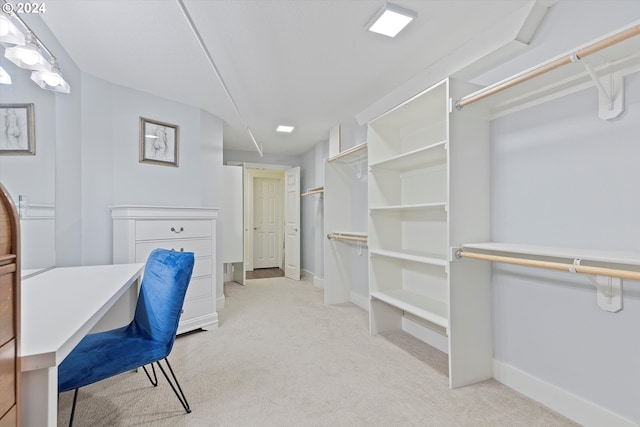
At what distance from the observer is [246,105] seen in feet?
10.8

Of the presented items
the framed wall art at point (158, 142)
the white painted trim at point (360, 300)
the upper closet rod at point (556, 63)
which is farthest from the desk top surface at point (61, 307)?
the white painted trim at point (360, 300)

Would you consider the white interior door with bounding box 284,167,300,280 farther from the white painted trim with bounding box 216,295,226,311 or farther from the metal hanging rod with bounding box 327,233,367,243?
the white painted trim with bounding box 216,295,226,311

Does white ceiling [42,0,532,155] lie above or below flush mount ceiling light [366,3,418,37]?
above

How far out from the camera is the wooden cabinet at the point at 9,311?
67 centimetres

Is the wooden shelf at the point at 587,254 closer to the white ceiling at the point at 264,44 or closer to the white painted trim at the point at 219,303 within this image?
the white ceiling at the point at 264,44

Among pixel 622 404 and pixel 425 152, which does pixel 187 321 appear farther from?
pixel 622 404

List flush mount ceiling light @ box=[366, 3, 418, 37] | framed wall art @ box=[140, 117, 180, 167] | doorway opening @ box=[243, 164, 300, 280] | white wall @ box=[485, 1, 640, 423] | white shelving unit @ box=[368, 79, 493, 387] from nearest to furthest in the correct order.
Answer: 1. white wall @ box=[485, 1, 640, 423]
2. flush mount ceiling light @ box=[366, 3, 418, 37]
3. white shelving unit @ box=[368, 79, 493, 387]
4. framed wall art @ box=[140, 117, 180, 167]
5. doorway opening @ box=[243, 164, 300, 280]

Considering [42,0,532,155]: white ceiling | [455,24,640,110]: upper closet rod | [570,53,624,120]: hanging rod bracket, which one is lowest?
[570,53,624,120]: hanging rod bracket

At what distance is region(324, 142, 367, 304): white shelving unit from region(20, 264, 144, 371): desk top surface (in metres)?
2.31

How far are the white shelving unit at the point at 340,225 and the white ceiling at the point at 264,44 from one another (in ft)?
2.84

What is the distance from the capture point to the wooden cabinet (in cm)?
67

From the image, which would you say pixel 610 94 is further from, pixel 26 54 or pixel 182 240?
pixel 182 240

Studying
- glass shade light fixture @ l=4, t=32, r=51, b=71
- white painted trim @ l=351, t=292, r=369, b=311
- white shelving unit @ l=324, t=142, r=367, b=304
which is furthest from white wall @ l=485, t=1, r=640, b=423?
glass shade light fixture @ l=4, t=32, r=51, b=71

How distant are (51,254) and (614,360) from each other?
3493 mm
